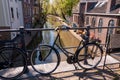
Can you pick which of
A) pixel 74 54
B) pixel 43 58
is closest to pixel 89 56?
pixel 74 54

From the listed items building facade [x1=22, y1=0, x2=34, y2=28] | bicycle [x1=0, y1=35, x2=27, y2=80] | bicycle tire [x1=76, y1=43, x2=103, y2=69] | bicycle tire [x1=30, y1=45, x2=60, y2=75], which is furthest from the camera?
building facade [x1=22, y1=0, x2=34, y2=28]

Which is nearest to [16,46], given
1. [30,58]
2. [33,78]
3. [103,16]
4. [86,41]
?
[30,58]

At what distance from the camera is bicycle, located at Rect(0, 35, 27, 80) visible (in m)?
3.15

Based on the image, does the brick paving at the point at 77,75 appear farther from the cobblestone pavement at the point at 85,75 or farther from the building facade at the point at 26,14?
the building facade at the point at 26,14

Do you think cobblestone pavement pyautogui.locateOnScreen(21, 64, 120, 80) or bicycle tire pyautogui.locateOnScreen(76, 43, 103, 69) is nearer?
cobblestone pavement pyautogui.locateOnScreen(21, 64, 120, 80)

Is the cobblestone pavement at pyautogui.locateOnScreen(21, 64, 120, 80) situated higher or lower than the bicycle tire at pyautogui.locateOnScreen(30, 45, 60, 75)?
lower

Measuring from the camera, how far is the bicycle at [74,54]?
11.2 feet

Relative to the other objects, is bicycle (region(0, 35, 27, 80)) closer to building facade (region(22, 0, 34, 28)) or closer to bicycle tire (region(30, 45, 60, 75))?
bicycle tire (region(30, 45, 60, 75))

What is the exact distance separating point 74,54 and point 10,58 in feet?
4.94

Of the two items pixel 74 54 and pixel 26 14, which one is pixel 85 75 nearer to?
pixel 74 54

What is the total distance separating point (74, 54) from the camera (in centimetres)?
363

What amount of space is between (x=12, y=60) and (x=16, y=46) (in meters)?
0.43

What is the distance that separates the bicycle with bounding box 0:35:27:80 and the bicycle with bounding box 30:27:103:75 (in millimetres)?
271

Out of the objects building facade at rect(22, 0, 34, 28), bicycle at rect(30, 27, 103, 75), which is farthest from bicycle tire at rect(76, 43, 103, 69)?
building facade at rect(22, 0, 34, 28)
